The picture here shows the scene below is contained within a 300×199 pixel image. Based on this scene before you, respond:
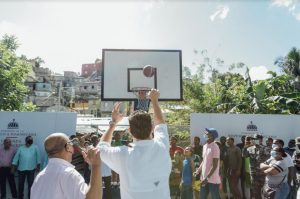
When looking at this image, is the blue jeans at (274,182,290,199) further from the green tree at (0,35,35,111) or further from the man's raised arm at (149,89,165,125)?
the green tree at (0,35,35,111)

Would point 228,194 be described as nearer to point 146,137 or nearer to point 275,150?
point 275,150

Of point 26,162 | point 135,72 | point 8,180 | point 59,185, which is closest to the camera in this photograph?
point 59,185

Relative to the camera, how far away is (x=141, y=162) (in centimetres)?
284

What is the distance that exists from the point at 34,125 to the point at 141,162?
8698 mm

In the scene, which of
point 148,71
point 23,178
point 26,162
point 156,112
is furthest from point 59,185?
point 23,178

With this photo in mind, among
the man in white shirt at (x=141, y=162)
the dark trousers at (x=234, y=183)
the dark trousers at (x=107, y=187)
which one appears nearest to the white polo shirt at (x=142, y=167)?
the man in white shirt at (x=141, y=162)

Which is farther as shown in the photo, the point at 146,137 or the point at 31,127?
the point at 31,127

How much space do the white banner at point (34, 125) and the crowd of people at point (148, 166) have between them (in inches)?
19.8

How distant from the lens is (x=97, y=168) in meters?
2.61

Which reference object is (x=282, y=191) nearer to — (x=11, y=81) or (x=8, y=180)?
(x=8, y=180)

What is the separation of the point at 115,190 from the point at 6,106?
7.96 meters

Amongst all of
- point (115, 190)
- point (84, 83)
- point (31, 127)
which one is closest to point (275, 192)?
point (115, 190)

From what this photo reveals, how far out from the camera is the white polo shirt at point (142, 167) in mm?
2846

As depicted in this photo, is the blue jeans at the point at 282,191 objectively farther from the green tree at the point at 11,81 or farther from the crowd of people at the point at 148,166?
the green tree at the point at 11,81
